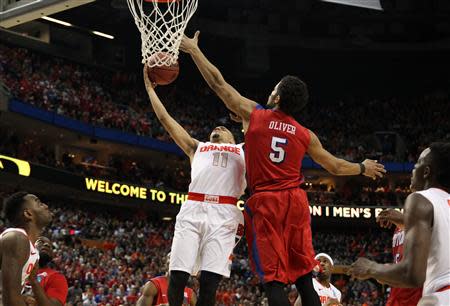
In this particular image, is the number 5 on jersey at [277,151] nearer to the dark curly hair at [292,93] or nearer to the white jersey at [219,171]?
the dark curly hair at [292,93]

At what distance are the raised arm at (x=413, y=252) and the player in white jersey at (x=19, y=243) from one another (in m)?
2.49

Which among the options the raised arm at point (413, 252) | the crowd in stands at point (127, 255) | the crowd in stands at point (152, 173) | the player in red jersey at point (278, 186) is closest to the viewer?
the raised arm at point (413, 252)

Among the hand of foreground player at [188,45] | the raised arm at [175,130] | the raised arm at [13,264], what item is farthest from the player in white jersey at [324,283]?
the raised arm at [13,264]

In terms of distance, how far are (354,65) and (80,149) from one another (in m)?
15.1

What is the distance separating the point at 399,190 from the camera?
33.8 m

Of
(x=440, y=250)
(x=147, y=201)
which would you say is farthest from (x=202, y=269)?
(x=147, y=201)

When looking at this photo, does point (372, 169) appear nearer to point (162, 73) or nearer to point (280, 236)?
point (280, 236)

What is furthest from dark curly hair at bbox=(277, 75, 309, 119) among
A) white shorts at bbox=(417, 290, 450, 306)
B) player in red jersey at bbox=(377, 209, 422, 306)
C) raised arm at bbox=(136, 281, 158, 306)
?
raised arm at bbox=(136, 281, 158, 306)

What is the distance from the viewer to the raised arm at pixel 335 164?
5.88m

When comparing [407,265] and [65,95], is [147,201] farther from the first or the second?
[407,265]

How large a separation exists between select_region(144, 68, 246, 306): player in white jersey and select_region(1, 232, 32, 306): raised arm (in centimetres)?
127

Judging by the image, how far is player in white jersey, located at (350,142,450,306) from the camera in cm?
357

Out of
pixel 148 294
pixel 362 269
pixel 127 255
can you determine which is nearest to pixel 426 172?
pixel 362 269

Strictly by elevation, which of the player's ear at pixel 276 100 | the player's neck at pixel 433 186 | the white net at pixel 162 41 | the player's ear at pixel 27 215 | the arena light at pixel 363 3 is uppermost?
the arena light at pixel 363 3
